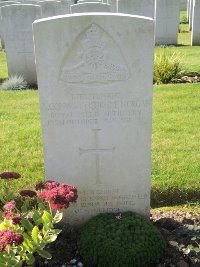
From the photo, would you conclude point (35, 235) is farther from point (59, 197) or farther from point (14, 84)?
point (14, 84)

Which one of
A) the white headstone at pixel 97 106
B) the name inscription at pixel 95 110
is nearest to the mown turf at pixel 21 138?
the white headstone at pixel 97 106

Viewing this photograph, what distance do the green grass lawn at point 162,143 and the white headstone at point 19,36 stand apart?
1.70m

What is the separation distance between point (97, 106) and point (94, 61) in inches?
14.4

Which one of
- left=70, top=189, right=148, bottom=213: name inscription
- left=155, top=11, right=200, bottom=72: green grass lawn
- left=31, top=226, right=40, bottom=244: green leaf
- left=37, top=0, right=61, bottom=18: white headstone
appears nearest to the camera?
left=31, top=226, right=40, bottom=244: green leaf

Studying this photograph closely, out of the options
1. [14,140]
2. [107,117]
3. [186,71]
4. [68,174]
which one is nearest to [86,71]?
[107,117]

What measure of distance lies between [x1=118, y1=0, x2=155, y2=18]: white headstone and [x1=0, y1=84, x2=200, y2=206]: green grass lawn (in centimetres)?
645

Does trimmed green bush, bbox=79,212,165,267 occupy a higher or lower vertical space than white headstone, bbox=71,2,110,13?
lower

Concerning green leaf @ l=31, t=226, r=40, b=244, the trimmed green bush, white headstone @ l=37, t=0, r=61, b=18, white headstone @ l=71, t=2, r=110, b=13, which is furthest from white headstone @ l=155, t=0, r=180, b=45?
green leaf @ l=31, t=226, r=40, b=244

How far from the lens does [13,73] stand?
9.36 m

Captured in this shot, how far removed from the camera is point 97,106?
312 centimetres

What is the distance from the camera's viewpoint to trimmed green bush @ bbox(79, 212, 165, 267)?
289 centimetres

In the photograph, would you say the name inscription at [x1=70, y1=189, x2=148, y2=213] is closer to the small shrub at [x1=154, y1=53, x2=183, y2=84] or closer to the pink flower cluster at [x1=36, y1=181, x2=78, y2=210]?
the pink flower cluster at [x1=36, y1=181, x2=78, y2=210]

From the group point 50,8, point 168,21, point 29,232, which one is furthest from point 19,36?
point 168,21

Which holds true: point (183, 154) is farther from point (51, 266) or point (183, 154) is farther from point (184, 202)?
point (51, 266)
